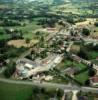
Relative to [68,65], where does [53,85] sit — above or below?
above

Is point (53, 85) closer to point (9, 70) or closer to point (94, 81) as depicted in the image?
point (94, 81)

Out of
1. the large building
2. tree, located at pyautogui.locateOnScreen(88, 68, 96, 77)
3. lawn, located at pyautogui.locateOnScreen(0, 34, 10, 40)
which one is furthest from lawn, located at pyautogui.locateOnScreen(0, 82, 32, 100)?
lawn, located at pyautogui.locateOnScreen(0, 34, 10, 40)

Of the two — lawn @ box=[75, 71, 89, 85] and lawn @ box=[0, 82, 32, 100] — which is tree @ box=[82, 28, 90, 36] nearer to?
lawn @ box=[75, 71, 89, 85]

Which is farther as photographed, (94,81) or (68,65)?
(68,65)

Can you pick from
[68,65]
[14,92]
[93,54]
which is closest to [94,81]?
[68,65]

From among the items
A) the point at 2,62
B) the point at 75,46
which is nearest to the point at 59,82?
the point at 2,62

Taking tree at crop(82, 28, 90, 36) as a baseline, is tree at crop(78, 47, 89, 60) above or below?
above

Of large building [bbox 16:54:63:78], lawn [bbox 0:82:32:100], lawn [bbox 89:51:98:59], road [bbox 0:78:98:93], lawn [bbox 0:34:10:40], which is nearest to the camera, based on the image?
lawn [bbox 0:82:32:100]

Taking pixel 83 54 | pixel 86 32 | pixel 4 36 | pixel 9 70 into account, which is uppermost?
pixel 9 70

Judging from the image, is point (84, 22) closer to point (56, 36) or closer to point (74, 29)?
point (74, 29)
